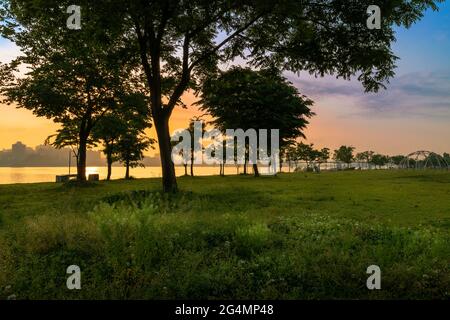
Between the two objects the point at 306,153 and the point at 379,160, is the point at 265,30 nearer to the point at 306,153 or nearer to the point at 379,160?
the point at 306,153

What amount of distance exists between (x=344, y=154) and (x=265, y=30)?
133 meters

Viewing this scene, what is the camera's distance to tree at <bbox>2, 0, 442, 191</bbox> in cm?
1764

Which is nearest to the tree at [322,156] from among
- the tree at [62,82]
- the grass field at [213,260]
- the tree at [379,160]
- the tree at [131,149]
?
the tree at [379,160]

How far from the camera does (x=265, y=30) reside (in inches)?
951

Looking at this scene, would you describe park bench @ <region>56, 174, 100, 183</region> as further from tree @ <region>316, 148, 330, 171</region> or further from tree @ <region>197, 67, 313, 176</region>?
tree @ <region>316, 148, 330, 171</region>

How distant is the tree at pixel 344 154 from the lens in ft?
490

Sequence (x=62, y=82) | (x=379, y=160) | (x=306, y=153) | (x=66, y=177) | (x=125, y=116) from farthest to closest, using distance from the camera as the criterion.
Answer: (x=379, y=160), (x=306, y=153), (x=66, y=177), (x=125, y=116), (x=62, y=82)

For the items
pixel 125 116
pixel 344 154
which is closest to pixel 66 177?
pixel 125 116

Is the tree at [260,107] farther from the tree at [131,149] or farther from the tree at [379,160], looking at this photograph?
the tree at [379,160]

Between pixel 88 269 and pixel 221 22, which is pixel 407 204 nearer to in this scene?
pixel 221 22

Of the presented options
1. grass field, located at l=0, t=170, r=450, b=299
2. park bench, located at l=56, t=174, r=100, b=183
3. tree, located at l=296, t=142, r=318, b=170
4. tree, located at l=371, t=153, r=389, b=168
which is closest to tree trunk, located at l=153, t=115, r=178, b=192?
grass field, located at l=0, t=170, r=450, b=299
